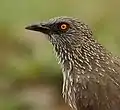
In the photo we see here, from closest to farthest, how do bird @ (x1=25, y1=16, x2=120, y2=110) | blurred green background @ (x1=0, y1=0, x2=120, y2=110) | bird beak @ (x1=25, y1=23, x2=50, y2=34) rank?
1. bird @ (x1=25, y1=16, x2=120, y2=110)
2. bird beak @ (x1=25, y1=23, x2=50, y2=34)
3. blurred green background @ (x1=0, y1=0, x2=120, y2=110)

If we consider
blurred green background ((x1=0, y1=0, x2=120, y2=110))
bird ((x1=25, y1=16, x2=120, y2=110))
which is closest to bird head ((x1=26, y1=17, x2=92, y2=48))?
bird ((x1=25, y1=16, x2=120, y2=110))

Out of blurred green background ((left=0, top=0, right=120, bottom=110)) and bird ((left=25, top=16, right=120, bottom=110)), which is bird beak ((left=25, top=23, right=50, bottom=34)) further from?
blurred green background ((left=0, top=0, right=120, bottom=110))

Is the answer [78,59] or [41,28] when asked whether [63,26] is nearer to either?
[41,28]

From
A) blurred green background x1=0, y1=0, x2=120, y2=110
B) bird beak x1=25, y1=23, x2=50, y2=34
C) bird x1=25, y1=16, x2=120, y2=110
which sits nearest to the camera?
bird x1=25, y1=16, x2=120, y2=110

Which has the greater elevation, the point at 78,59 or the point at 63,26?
the point at 63,26

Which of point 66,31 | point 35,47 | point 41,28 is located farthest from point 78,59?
point 35,47

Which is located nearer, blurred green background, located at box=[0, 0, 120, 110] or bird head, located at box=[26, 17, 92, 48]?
bird head, located at box=[26, 17, 92, 48]
